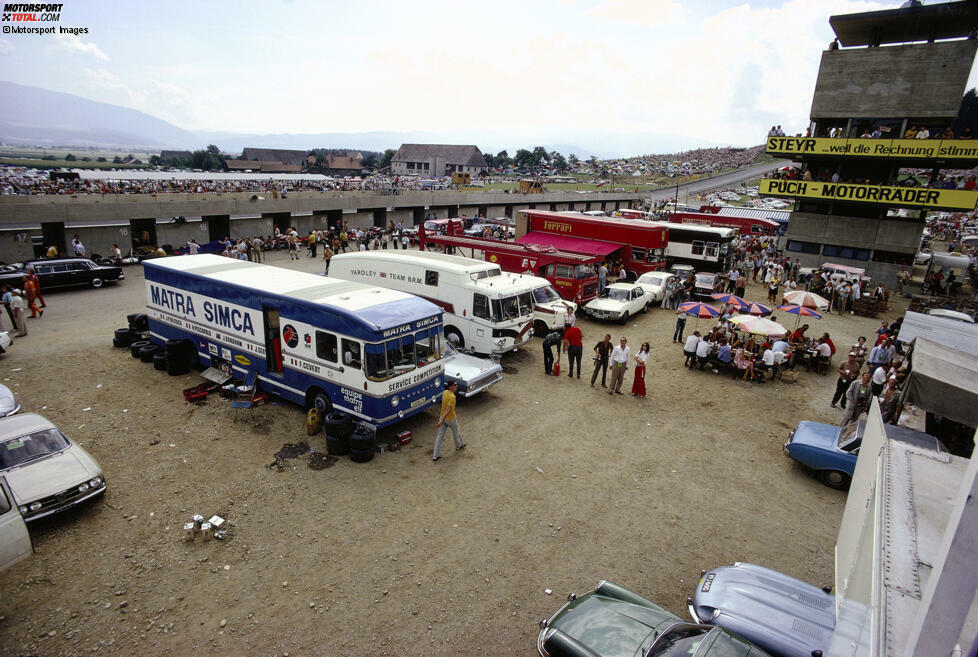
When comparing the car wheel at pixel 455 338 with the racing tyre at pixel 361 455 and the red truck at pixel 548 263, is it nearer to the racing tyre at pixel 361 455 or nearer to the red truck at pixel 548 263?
the red truck at pixel 548 263

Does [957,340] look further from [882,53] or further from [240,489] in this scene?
[882,53]

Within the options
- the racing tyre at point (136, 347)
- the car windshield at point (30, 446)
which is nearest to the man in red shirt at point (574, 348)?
the car windshield at point (30, 446)

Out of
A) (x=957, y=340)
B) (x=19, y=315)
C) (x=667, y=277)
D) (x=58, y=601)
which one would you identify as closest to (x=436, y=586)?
(x=58, y=601)

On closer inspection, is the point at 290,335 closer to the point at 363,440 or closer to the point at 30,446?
the point at 363,440

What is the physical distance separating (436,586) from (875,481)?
19.1 feet

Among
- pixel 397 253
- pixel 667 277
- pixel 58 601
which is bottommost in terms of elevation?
pixel 58 601

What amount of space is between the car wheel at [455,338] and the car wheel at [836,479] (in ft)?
34.5

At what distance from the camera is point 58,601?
6.66m

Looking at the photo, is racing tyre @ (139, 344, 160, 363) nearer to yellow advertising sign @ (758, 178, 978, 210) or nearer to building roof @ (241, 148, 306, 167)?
yellow advertising sign @ (758, 178, 978, 210)

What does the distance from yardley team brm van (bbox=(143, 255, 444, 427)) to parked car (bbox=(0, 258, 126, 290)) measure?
12.2 m

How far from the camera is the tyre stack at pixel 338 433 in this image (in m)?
10.1

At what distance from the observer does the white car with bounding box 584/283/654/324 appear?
68.2 feet

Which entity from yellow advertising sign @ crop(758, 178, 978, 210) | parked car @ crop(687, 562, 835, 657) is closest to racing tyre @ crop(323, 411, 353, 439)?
parked car @ crop(687, 562, 835, 657)

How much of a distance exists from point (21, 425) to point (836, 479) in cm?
1593
